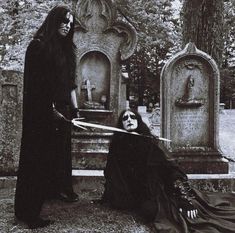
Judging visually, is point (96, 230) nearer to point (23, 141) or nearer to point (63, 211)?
point (63, 211)

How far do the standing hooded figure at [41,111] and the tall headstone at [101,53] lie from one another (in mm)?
2854

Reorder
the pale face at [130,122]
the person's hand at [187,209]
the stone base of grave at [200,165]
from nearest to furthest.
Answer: the person's hand at [187,209], the pale face at [130,122], the stone base of grave at [200,165]

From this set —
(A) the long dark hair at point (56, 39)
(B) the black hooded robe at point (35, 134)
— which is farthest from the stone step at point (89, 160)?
(B) the black hooded robe at point (35, 134)

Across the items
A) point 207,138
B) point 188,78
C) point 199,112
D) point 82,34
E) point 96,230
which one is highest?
point 82,34

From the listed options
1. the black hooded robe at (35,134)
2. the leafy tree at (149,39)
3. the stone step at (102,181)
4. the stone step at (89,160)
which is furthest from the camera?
the leafy tree at (149,39)

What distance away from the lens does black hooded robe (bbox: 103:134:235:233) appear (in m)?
4.31

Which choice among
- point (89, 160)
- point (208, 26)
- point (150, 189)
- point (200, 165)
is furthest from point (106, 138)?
point (208, 26)

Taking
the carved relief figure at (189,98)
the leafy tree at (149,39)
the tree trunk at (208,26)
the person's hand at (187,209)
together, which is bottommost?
the person's hand at (187,209)

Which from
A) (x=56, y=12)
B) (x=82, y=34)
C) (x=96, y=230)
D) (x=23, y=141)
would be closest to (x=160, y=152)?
(x=96, y=230)

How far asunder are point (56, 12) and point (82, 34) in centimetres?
312

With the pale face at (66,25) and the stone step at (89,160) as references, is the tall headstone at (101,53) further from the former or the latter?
the pale face at (66,25)

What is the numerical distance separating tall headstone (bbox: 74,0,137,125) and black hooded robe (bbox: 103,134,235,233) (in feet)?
8.98

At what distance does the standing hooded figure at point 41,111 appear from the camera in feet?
13.5

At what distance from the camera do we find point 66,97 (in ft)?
15.7
